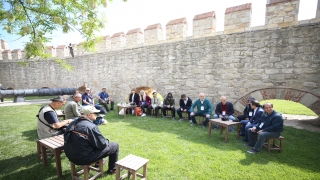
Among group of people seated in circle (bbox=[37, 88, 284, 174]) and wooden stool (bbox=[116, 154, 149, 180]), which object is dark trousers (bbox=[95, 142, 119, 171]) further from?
wooden stool (bbox=[116, 154, 149, 180])

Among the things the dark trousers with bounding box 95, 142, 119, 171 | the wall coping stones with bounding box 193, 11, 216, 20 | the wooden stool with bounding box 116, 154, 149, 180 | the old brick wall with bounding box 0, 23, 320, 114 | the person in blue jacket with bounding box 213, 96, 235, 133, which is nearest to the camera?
the wooden stool with bounding box 116, 154, 149, 180

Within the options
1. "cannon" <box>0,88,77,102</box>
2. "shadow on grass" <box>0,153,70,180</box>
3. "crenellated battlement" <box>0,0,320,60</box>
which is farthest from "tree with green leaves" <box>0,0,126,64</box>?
"cannon" <box>0,88,77,102</box>

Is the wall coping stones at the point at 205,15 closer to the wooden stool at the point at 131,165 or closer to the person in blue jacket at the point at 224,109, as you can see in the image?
the person in blue jacket at the point at 224,109

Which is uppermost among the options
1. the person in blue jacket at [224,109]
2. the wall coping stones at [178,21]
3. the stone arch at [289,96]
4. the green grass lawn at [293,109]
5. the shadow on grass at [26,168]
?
the wall coping stones at [178,21]

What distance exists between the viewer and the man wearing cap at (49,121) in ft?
10.7

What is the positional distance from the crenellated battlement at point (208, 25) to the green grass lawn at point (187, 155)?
2704mm

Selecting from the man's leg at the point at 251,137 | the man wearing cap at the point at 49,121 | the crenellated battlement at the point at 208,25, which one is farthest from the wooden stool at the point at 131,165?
the crenellated battlement at the point at 208,25

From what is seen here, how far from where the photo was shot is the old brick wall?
5230 millimetres

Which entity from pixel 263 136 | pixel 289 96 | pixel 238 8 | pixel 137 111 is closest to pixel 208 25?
pixel 238 8

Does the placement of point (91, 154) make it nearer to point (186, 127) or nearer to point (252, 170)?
point (252, 170)

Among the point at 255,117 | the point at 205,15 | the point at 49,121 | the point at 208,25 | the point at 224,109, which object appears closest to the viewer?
the point at 49,121

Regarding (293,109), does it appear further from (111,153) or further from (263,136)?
(111,153)

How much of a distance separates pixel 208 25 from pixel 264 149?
17.0 ft

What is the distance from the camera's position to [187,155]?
3.65m
